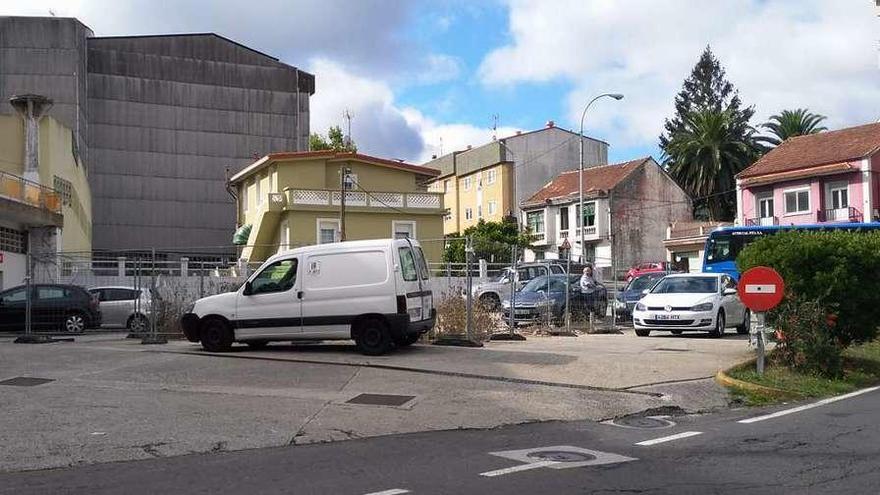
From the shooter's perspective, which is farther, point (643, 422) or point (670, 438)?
point (643, 422)

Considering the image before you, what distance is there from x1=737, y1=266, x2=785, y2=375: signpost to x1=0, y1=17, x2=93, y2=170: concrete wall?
161 ft

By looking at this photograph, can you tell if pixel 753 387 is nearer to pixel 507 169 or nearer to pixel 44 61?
pixel 44 61

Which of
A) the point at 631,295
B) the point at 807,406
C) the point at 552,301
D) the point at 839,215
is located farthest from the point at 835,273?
the point at 839,215

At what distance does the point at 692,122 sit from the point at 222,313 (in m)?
54.5

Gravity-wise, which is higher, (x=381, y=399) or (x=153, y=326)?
(x=153, y=326)

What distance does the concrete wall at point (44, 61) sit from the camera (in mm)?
52969

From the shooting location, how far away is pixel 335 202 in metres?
42.8

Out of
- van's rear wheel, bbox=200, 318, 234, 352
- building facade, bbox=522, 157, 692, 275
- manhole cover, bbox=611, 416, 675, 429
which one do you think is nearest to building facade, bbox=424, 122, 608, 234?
building facade, bbox=522, 157, 692, 275

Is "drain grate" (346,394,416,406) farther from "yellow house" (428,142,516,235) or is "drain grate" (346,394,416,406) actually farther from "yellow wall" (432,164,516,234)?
"yellow wall" (432,164,516,234)

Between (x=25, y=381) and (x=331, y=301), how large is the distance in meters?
4.84

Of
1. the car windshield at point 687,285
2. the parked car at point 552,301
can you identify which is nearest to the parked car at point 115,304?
the parked car at point 552,301

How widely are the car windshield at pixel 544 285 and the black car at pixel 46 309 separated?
11.1m

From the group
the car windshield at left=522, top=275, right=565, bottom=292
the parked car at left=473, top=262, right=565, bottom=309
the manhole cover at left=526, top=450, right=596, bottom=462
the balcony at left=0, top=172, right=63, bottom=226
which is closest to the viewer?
the manhole cover at left=526, top=450, right=596, bottom=462

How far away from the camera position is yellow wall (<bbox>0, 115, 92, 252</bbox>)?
3325 cm
